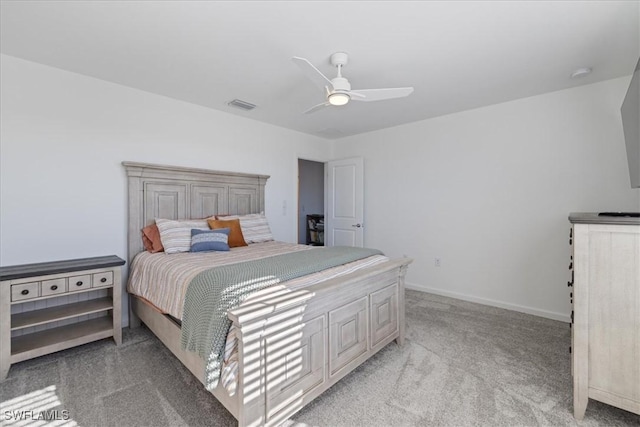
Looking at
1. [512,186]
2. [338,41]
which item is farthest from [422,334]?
[338,41]

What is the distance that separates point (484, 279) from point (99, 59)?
4682 mm

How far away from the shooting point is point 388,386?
77.5 inches

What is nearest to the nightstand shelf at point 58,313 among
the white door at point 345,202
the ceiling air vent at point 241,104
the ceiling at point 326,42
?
the ceiling at point 326,42

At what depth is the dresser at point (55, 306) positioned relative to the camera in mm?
2080

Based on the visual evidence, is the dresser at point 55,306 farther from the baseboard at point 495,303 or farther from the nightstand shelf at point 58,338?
the baseboard at point 495,303

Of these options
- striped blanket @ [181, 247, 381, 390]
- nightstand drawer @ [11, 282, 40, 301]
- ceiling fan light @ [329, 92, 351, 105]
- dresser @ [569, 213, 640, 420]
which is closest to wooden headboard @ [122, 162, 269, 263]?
nightstand drawer @ [11, 282, 40, 301]

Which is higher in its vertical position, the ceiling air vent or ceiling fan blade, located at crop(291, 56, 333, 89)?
the ceiling air vent

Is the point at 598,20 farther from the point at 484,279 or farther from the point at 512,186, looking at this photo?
the point at 484,279

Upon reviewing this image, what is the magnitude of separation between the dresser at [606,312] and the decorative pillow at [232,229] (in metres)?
2.87

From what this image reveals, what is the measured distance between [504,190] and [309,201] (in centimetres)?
445

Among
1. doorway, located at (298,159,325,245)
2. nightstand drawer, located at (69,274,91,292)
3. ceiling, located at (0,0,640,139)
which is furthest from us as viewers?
doorway, located at (298,159,325,245)

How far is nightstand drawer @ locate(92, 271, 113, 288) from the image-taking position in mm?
2436

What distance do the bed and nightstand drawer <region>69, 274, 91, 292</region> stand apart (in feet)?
1.46

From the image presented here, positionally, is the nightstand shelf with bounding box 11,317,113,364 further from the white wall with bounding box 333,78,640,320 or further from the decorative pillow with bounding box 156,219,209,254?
the white wall with bounding box 333,78,640,320
